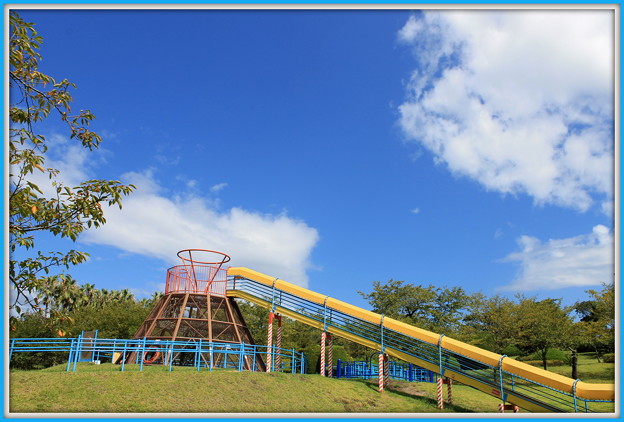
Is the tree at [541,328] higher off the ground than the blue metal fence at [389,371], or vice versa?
the tree at [541,328]

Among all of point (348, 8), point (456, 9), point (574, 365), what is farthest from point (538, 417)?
point (574, 365)

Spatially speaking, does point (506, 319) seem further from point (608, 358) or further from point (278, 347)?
point (278, 347)

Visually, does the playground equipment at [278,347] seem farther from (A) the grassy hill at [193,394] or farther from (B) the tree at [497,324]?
(B) the tree at [497,324]

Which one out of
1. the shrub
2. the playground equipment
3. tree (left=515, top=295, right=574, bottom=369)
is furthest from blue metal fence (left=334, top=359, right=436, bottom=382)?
the shrub

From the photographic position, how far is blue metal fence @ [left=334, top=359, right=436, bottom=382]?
988 inches

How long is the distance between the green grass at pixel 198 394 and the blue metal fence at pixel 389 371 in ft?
14.5

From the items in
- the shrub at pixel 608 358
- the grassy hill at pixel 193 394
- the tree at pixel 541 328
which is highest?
the tree at pixel 541 328

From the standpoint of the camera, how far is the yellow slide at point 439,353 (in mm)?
15562

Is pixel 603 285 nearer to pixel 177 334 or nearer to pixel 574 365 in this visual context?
pixel 574 365

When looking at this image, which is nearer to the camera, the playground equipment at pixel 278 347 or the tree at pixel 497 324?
the playground equipment at pixel 278 347

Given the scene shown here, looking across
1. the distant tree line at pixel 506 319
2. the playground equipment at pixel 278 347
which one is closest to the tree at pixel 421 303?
the distant tree line at pixel 506 319

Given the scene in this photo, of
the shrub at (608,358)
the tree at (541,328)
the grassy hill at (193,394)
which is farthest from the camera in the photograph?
the shrub at (608,358)

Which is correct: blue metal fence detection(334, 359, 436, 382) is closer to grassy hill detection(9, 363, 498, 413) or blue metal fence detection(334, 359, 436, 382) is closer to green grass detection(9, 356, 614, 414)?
green grass detection(9, 356, 614, 414)

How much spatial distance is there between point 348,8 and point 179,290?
755 inches
